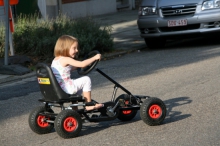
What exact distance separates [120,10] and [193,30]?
1197 cm

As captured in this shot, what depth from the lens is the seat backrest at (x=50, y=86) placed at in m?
6.38

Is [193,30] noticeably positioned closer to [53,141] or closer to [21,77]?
[21,77]

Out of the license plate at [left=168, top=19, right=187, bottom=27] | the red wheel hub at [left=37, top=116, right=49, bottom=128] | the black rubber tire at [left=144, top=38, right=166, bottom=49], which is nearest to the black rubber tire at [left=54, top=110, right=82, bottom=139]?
the red wheel hub at [left=37, top=116, right=49, bottom=128]

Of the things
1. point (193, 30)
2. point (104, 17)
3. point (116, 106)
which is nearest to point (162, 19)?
point (193, 30)

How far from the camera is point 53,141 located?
6.36 m

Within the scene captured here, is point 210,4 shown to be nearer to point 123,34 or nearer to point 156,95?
point 123,34

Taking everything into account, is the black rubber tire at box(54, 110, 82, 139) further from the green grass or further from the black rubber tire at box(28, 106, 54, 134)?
the green grass

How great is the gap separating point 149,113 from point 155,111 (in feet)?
0.26

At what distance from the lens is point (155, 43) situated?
1391cm

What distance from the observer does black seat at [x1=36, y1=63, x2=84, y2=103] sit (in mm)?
6383

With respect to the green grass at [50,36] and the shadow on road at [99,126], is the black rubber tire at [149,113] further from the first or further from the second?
the green grass at [50,36]

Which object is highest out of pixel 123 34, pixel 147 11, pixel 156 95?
pixel 147 11

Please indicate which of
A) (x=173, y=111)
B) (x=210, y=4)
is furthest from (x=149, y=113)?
(x=210, y=4)

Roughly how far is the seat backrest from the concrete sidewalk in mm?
4228
